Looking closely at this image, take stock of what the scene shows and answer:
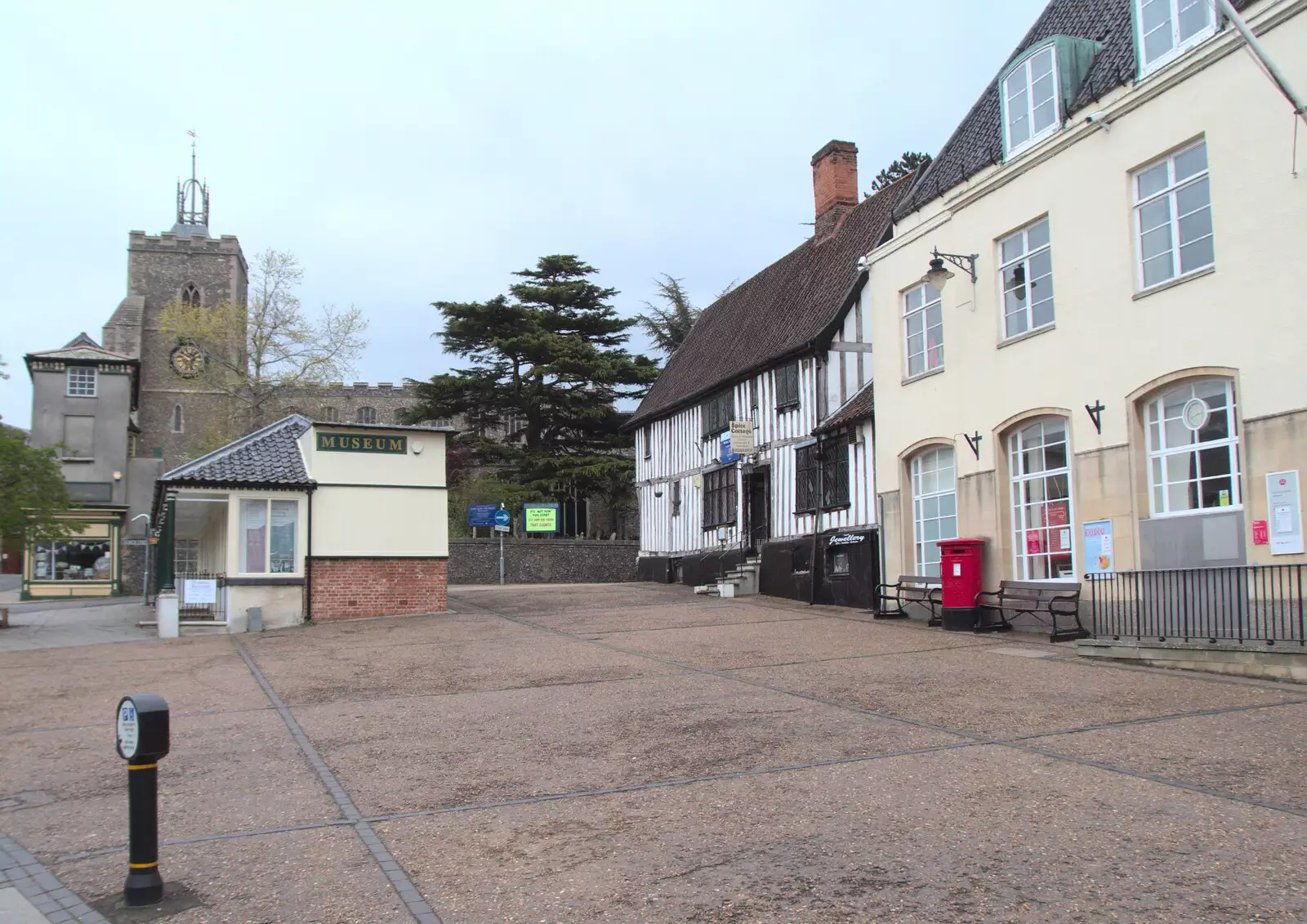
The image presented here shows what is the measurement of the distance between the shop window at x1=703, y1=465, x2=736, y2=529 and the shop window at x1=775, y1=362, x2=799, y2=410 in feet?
9.77

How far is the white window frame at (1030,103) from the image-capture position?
13633 millimetres

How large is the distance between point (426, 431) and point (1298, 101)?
15.1 meters

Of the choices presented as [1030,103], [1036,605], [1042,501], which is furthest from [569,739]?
[1030,103]

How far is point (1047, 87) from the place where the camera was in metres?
13.9

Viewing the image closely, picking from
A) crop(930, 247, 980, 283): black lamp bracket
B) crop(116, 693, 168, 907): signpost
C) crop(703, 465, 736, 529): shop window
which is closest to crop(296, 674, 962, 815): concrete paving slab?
crop(116, 693, 168, 907): signpost

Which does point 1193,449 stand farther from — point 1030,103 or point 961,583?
point 1030,103

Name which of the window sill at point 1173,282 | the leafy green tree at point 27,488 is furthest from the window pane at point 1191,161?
the leafy green tree at point 27,488

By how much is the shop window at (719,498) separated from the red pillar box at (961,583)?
1079cm

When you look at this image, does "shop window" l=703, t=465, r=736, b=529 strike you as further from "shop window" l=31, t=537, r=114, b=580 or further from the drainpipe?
"shop window" l=31, t=537, r=114, b=580

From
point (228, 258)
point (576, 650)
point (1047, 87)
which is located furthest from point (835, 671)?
point (228, 258)

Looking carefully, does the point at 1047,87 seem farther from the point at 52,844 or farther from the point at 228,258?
the point at 228,258

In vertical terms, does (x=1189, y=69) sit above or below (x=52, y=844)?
above

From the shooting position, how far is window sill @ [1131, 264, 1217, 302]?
36.5 feet

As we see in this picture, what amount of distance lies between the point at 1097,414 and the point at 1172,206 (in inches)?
99.0
